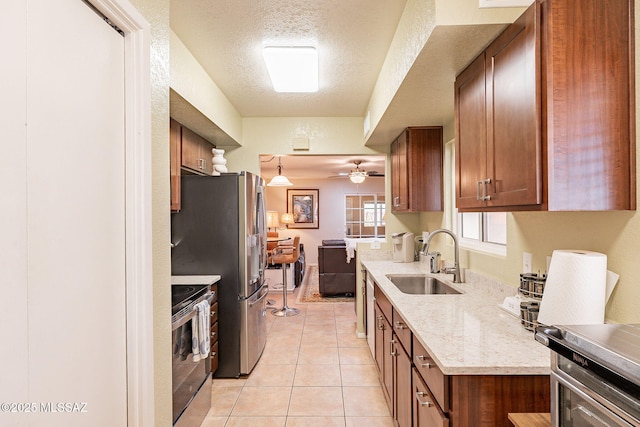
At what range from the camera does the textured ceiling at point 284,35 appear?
187 cm

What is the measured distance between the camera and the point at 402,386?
71.8 inches

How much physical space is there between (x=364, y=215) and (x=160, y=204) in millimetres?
8233

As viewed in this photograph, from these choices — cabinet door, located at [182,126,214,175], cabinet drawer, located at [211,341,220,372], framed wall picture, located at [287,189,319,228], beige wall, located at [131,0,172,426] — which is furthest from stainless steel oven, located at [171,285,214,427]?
framed wall picture, located at [287,189,319,228]

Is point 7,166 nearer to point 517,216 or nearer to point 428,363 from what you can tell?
point 428,363

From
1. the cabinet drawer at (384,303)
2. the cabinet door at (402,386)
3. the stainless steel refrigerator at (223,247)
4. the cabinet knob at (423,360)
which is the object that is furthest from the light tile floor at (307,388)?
the cabinet knob at (423,360)

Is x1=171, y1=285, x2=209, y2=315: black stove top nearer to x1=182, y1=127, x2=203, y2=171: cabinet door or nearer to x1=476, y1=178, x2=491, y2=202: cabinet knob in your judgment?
x1=182, y1=127, x2=203, y2=171: cabinet door

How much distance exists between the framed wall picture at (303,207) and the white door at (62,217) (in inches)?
322

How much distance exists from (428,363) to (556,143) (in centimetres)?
94

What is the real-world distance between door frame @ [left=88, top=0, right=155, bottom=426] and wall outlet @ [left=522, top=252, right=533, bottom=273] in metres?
1.77

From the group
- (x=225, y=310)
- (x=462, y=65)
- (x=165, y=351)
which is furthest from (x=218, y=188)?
(x=462, y=65)

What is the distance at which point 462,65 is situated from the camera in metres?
1.73

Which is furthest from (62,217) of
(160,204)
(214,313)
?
(214,313)

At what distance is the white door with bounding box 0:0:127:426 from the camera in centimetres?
67

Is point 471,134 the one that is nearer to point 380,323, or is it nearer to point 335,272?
point 380,323
